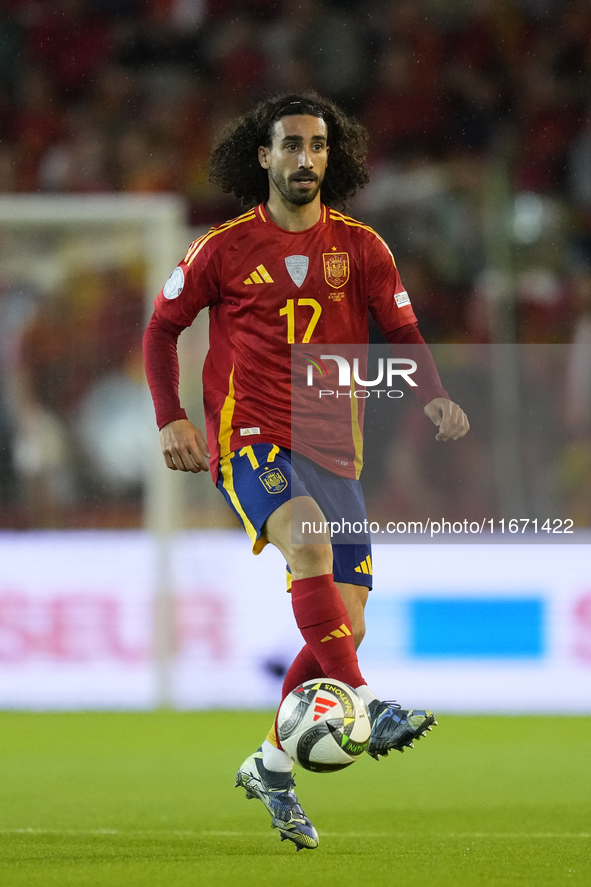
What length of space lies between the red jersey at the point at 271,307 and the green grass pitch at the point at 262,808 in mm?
1072

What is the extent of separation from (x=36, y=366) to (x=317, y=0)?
168 inches

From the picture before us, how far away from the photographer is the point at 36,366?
7.52 metres

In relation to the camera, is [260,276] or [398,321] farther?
[398,321]

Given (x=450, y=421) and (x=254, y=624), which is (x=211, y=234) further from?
(x=254, y=624)

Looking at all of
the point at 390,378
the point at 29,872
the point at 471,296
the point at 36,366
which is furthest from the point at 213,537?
the point at 29,872

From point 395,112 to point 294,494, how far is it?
21.8 feet

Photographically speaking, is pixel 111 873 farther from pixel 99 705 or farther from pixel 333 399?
pixel 99 705

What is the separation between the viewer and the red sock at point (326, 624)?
3.52m

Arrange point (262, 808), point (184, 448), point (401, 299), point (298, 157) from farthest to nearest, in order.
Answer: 1. point (262, 808)
2. point (401, 299)
3. point (298, 157)
4. point (184, 448)

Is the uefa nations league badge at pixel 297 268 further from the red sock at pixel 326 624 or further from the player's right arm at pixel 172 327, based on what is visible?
the red sock at pixel 326 624

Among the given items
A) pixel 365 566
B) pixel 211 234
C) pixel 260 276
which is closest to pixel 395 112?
pixel 211 234

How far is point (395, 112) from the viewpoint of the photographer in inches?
382

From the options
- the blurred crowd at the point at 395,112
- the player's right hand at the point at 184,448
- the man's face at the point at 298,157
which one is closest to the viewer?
the player's right hand at the point at 184,448

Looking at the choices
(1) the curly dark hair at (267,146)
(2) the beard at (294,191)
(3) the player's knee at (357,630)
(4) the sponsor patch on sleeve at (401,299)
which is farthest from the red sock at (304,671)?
(1) the curly dark hair at (267,146)
